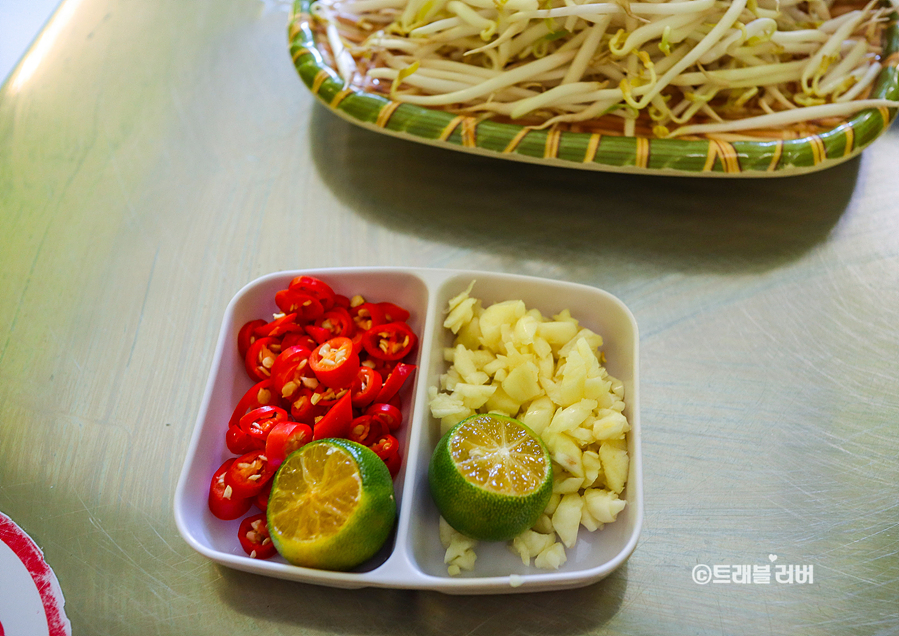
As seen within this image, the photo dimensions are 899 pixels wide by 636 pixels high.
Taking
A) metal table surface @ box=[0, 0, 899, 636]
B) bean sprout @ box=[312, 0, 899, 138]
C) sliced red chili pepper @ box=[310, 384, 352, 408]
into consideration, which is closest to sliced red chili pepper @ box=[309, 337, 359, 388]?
sliced red chili pepper @ box=[310, 384, 352, 408]

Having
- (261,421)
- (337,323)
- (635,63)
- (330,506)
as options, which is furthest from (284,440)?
(635,63)

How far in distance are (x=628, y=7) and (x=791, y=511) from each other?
3.99 feet

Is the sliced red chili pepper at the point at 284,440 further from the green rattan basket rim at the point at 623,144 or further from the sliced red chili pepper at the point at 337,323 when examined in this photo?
the green rattan basket rim at the point at 623,144

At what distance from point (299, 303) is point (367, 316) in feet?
0.49

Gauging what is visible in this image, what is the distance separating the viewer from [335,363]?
1.20m

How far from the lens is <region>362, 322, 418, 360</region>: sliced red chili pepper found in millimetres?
1281

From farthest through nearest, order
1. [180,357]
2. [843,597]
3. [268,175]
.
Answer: [268,175]
[180,357]
[843,597]

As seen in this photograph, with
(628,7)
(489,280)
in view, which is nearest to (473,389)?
(489,280)

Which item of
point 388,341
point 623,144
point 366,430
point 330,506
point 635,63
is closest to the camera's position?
point 330,506

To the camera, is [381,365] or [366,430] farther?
[381,365]

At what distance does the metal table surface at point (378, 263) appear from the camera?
3.80ft

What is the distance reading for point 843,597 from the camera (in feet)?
3.76

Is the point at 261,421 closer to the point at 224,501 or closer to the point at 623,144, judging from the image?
the point at 224,501

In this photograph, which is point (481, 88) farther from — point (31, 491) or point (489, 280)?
point (31, 491)
